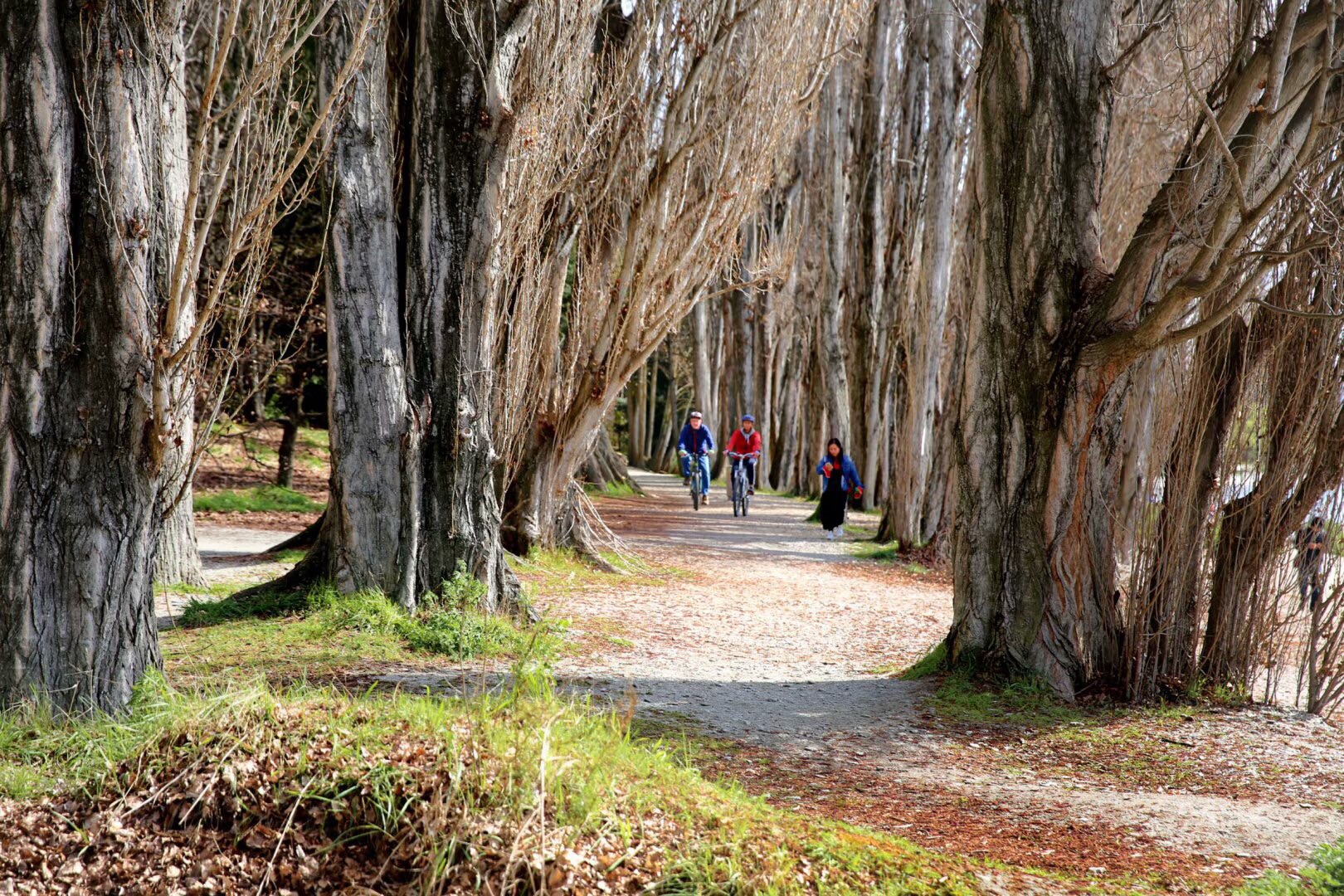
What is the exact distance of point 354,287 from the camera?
283 inches

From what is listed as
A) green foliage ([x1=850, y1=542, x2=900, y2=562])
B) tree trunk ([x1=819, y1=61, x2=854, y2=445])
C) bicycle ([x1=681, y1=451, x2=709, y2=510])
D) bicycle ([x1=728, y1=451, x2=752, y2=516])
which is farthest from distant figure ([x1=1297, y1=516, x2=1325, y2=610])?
tree trunk ([x1=819, y1=61, x2=854, y2=445])

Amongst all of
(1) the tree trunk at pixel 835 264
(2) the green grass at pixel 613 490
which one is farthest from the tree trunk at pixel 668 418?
(1) the tree trunk at pixel 835 264

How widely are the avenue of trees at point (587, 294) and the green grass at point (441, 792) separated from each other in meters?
0.69

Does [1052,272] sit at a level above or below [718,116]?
below

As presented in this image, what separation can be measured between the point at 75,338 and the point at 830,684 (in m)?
5.01

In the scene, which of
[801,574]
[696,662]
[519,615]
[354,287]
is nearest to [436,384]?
[354,287]

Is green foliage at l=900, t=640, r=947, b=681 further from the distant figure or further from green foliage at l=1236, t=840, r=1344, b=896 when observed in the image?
green foliage at l=1236, t=840, r=1344, b=896

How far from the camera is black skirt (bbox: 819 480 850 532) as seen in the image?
671 inches

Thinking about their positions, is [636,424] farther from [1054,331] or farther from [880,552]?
[1054,331]

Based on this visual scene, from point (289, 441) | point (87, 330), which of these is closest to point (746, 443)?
point (289, 441)

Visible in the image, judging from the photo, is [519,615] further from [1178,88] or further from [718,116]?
[1178,88]

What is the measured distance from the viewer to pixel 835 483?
55.8 feet

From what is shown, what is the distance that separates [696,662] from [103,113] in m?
4.97

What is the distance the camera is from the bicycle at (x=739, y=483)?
20031 millimetres
